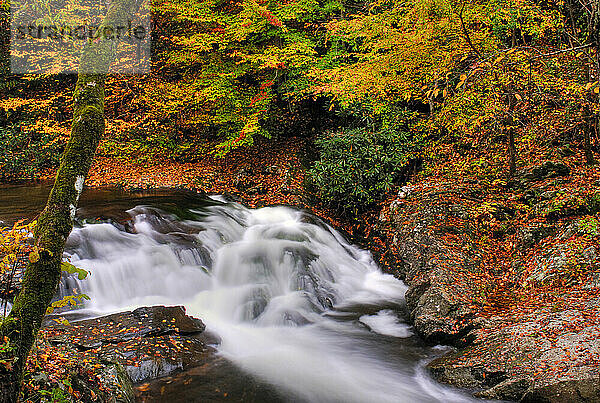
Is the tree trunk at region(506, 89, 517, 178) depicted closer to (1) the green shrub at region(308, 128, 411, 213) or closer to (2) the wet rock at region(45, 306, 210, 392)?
(1) the green shrub at region(308, 128, 411, 213)

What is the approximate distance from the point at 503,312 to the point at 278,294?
4.14 m

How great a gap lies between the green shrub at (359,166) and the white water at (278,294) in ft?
4.32

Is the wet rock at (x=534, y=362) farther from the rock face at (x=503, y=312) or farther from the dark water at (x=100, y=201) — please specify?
the dark water at (x=100, y=201)

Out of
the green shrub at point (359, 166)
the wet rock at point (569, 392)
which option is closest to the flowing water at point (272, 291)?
the wet rock at point (569, 392)

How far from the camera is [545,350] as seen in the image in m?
4.94

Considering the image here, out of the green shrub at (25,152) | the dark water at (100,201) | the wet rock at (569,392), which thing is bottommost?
the wet rock at (569,392)

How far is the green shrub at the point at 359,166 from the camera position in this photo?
37.9ft

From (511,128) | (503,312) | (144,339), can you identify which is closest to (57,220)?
(144,339)

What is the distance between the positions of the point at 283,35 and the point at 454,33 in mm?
7177

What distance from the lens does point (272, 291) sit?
841 cm

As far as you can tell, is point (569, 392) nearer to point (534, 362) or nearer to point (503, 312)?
point (534, 362)

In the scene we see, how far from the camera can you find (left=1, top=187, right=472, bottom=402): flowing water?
19.7 ft

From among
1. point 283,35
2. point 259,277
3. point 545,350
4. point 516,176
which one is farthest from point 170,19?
point 545,350

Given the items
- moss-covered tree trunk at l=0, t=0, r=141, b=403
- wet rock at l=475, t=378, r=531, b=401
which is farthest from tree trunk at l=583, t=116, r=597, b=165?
moss-covered tree trunk at l=0, t=0, r=141, b=403
